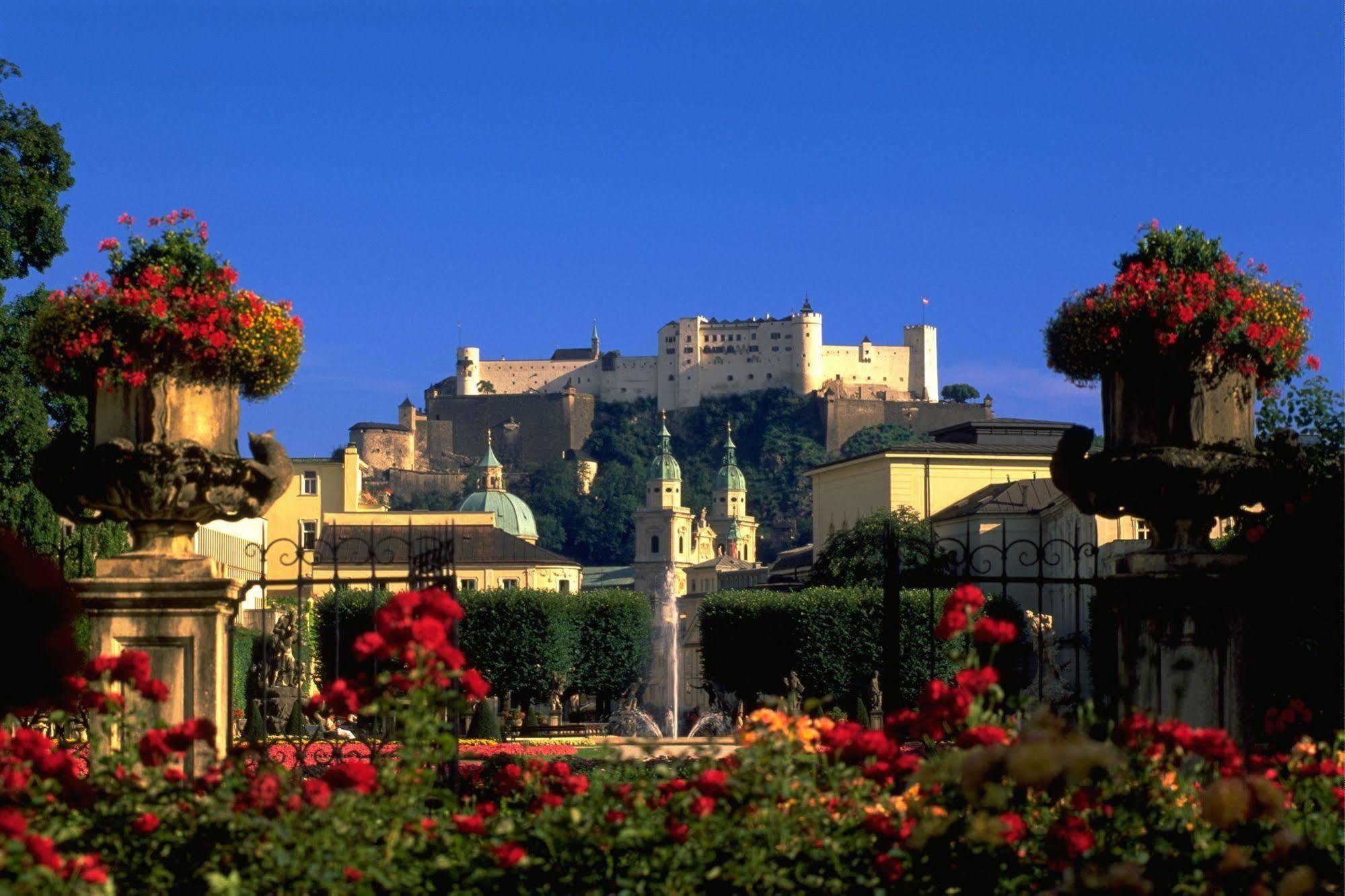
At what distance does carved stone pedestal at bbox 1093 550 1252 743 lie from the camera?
10.8 meters

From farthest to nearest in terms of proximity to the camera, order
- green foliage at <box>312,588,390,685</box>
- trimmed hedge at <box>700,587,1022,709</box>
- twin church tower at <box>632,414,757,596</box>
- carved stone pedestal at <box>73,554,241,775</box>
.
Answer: twin church tower at <box>632,414,757,596</box>
green foliage at <box>312,588,390,685</box>
trimmed hedge at <box>700,587,1022,709</box>
carved stone pedestal at <box>73,554,241,775</box>

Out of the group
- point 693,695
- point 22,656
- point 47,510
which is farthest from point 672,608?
point 22,656

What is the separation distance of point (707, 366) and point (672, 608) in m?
95.1

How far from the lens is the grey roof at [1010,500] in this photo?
7138cm

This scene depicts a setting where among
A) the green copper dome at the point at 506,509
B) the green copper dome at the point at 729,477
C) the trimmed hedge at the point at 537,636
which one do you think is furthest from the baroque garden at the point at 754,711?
the green copper dome at the point at 729,477

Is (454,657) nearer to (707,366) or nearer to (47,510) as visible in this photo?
(47,510)

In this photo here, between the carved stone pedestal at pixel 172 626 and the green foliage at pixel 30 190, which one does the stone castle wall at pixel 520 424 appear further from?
the carved stone pedestal at pixel 172 626

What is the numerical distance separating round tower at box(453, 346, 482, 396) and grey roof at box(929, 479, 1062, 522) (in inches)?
4706

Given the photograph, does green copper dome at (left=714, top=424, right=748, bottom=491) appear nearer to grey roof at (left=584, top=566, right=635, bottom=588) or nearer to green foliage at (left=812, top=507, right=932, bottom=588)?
grey roof at (left=584, top=566, right=635, bottom=588)

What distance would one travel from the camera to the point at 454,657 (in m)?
7.53

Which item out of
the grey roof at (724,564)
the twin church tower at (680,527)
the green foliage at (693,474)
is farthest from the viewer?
the green foliage at (693,474)

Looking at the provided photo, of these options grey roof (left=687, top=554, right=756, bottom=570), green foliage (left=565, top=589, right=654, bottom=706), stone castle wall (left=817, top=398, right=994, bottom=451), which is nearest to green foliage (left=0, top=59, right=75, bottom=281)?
green foliage (left=565, top=589, right=654, bottom=706)

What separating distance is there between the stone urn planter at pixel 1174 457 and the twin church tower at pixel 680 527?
13710cm

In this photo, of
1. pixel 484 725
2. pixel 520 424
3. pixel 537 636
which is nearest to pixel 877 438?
pixel 520 424
